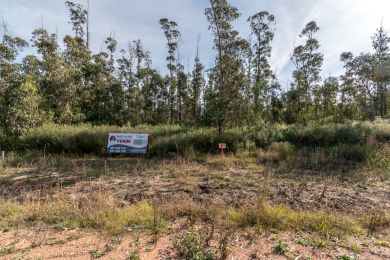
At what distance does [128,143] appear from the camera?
1076 cm

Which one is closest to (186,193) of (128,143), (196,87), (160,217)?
(160,217)

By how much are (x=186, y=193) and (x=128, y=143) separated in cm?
531

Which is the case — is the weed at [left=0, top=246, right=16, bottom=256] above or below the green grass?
below

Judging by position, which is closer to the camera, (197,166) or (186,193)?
(186,193)

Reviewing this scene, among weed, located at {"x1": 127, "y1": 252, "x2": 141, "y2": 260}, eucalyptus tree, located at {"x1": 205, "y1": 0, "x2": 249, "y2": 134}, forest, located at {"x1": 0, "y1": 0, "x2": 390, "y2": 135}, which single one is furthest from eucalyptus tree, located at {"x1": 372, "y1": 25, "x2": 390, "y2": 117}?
weed, located at {"x1": 127, "y1": 252, "x2": 141, "y2": 260}

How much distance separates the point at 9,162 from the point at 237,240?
30.7 feet

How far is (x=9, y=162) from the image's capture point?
10023 mm

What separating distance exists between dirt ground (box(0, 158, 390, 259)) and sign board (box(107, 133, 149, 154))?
0.37 metres

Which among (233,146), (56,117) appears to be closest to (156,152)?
(233,146)

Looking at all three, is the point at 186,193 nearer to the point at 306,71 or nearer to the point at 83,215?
the point at 83,215

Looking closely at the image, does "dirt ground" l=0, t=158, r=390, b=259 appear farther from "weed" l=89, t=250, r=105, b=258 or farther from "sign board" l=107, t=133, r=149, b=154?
"sign board" l=107, t=133, r=149, b=154

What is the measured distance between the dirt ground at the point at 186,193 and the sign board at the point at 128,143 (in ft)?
1.23

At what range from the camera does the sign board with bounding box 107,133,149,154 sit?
10.7 meters

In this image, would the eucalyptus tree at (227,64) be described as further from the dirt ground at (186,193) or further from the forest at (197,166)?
the dirt ground at (186,193)
